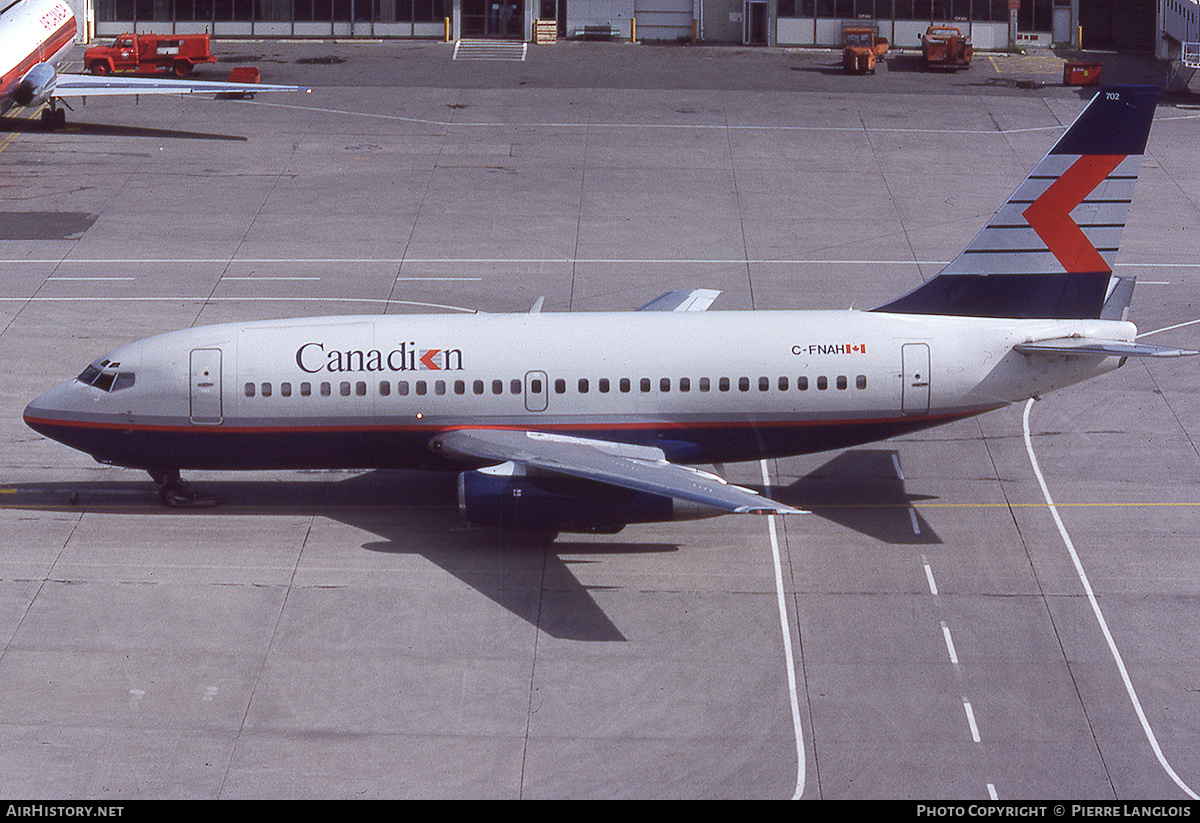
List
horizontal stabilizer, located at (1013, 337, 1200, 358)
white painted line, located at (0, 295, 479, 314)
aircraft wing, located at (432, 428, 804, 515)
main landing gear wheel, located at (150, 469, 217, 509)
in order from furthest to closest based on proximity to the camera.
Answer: white painted line, located at (0, 295, 479, 314), main landing gear wheel, located at (150, 469, 217, 509), horizontal stabilizer, located at (1013, 337, 1200, 358), aircraft wing, located at (432, 428, 804, 515)

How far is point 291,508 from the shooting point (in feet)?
120

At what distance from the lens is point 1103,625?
102ft

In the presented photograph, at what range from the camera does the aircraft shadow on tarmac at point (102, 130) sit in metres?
66.5

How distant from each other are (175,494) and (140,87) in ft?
117

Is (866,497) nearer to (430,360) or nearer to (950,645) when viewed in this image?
(950,645)

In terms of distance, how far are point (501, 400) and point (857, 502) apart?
9.28 metres

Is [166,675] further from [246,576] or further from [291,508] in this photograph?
[291,508]

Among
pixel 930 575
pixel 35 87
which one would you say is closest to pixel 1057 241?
pixel 930 575

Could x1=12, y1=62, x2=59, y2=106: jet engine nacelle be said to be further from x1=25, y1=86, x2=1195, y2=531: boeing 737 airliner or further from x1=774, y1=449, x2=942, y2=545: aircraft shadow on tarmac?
x1=774, y1=449, x2=942, y2=545: aircraft shadow on tarmac

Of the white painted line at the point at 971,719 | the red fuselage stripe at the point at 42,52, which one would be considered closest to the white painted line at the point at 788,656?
the white painted line at the point at 971,719

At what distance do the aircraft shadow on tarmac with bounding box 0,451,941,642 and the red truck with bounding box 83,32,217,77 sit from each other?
43341 mm

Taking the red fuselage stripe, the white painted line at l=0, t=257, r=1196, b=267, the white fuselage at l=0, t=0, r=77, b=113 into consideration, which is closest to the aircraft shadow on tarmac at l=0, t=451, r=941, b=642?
the white painted line at l=0, t=257, r=1196, b=267

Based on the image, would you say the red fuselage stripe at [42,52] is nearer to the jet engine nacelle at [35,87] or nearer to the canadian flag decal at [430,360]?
the jet engine nacelle at [35,87]

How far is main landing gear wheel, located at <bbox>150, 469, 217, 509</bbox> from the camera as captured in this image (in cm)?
3639
